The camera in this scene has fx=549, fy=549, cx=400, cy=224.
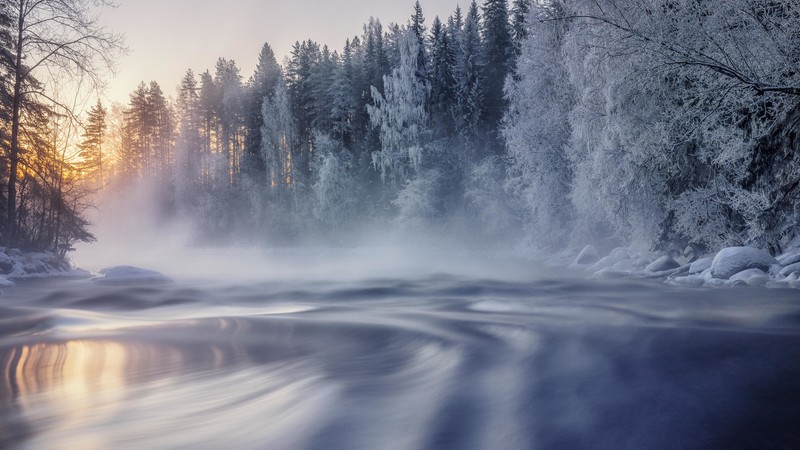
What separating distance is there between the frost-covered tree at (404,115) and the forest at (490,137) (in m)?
0.15

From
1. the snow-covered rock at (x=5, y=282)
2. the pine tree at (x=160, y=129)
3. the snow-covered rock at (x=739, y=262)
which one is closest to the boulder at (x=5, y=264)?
the snow-covered rock at (x=5, y=282)

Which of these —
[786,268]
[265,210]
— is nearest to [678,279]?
[786,268]

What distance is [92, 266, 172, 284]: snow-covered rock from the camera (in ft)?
53.8

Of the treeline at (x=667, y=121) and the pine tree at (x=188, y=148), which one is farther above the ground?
the pine tree at (x=188, y=148)

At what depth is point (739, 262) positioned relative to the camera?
11727 mm

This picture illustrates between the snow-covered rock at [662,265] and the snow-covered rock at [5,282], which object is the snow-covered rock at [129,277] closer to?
the snow-covered rock at [5,282]

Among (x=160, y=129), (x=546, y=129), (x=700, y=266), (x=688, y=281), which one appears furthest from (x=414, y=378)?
(x=160, y=129)

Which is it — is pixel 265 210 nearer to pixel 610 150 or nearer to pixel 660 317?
pixel 610 150

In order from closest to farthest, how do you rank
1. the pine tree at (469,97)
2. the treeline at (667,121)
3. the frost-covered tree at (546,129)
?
the treeline at (667,121), the frost-covered tree at (546,129), the pine tree at (469,97)

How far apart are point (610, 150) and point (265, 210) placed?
4094 centimetres

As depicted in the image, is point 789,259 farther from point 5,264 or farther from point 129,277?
point 5,264

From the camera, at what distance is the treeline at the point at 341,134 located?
38969mm

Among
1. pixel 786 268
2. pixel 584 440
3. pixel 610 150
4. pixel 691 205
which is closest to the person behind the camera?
pixel 584 440

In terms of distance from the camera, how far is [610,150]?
611 inches
